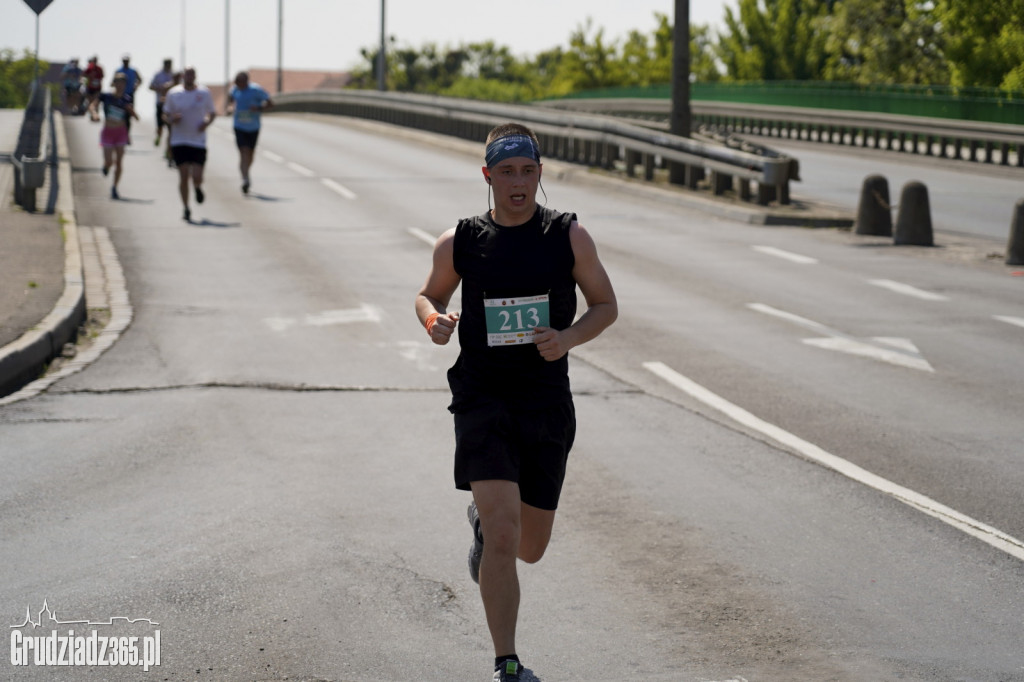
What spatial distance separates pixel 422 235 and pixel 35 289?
22.9 ft

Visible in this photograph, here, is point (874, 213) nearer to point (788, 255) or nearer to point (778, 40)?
point (788, 255)

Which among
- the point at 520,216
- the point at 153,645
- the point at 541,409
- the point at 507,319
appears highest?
the point at 520,216

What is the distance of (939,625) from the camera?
543cm

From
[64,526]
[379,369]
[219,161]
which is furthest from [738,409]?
[219,161]

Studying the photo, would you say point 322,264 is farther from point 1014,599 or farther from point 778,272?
point 1014,599

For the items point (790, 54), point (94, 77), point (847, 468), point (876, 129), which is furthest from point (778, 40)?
point (847, 468)

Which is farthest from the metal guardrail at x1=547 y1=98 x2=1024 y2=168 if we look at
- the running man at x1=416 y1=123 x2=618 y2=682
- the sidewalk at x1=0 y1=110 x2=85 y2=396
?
the running man at x1=416 y1=123 x2=618 y2=682

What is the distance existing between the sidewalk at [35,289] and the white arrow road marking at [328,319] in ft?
5.58

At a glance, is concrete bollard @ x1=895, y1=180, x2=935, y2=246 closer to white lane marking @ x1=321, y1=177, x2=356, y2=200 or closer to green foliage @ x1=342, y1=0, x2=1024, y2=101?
white lane marking @ x1=321, y1=177, x2=356, y2=200

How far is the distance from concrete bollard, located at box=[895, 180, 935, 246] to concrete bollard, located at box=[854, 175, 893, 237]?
741 millimetres

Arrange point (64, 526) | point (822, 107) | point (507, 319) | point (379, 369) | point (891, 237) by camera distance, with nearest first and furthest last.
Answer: point (507, 319)
point (64, 526)
point (379, 369)
point (891, 237)
point (822, 107)

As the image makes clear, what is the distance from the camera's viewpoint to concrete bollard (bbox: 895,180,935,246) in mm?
18844

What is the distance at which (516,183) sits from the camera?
194 inches

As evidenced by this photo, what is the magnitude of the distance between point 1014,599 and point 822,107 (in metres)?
43.0
